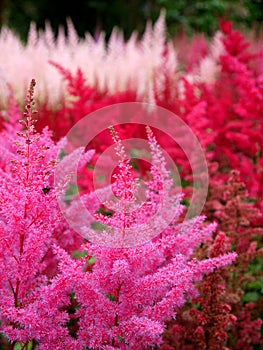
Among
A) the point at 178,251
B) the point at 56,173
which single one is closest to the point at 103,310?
the point at 178,251

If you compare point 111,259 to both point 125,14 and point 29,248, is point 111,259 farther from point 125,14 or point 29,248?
point 125,14

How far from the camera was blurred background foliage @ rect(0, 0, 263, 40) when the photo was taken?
1542 cm

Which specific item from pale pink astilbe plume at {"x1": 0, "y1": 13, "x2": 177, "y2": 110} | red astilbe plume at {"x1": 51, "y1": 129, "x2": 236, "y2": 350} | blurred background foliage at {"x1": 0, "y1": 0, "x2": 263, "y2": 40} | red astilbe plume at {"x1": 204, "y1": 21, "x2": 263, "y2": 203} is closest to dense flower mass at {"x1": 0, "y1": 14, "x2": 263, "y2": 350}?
red astilbe plume at {"x1": 51, "y1": 129, "x2": 236, "y2": 350}

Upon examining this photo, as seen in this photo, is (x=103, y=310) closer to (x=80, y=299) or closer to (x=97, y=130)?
(x=80, y=299)

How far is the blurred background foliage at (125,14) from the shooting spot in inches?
607

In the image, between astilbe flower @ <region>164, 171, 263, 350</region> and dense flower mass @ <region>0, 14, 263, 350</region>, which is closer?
dense flower mass @ <region>0, 14, 263, 350</region>

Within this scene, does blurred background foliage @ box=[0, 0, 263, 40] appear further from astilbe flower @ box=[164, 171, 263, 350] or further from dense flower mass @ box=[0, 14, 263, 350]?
dense flower mass @ box=[0, 14, 263, 350]

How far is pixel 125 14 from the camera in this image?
15945 mm

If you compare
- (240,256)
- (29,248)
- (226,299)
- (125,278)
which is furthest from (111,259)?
(240,256)

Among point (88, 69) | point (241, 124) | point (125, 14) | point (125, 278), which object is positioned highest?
point (125, 14)

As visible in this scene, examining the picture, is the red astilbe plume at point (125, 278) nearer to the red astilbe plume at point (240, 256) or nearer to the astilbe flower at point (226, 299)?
the astilbe flower at point (226, 299)

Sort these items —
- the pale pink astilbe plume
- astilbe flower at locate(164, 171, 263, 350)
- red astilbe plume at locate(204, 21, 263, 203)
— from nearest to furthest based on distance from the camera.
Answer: astilbe flower at locate(164, 171, 263, 350) < red astilbe plume at locate(204, 21, 263, 203) < the pale pink astilbe plume

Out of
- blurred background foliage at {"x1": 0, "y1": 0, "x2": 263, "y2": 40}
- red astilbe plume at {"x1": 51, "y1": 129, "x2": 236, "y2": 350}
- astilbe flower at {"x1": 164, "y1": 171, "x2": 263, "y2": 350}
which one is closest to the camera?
red astilbe plume at {"x1": 51, "y1": 129, "x2": 236, "y2": 350}

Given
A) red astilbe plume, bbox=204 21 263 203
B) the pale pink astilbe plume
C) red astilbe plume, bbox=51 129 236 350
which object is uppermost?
the pale pink astilbe plume
